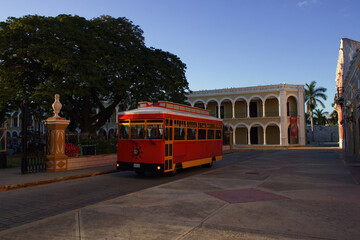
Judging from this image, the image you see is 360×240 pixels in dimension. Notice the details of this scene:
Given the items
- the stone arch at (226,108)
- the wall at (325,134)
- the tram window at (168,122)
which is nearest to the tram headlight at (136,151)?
the tram window at (168,122)

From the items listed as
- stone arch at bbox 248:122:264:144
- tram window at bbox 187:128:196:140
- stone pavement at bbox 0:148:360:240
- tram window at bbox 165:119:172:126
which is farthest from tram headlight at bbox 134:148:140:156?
stone arch at bbox 248:122:264:144

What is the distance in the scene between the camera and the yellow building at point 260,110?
44.9 meters

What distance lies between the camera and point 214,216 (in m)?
6.01

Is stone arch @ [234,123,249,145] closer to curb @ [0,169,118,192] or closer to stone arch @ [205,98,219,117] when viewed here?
stone arch @ [205,98,219,117]

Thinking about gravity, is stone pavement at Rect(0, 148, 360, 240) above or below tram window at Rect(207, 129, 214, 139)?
below

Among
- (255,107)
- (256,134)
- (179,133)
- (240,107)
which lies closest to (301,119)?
(255,107)

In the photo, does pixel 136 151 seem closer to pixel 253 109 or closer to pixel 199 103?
pixel 253 109

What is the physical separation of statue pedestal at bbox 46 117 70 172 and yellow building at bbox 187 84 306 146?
31213 mm

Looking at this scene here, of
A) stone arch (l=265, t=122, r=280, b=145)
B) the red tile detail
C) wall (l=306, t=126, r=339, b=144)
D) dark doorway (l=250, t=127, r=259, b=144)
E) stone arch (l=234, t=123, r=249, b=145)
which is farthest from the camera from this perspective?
wall (l=306, t=126, r=339, b=144)

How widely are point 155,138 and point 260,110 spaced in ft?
129

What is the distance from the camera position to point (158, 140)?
11.5 meters

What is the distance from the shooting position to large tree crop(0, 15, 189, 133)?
1947 centimetres

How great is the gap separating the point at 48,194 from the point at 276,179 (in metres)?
8.17

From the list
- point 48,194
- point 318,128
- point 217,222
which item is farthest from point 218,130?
point 318,128
